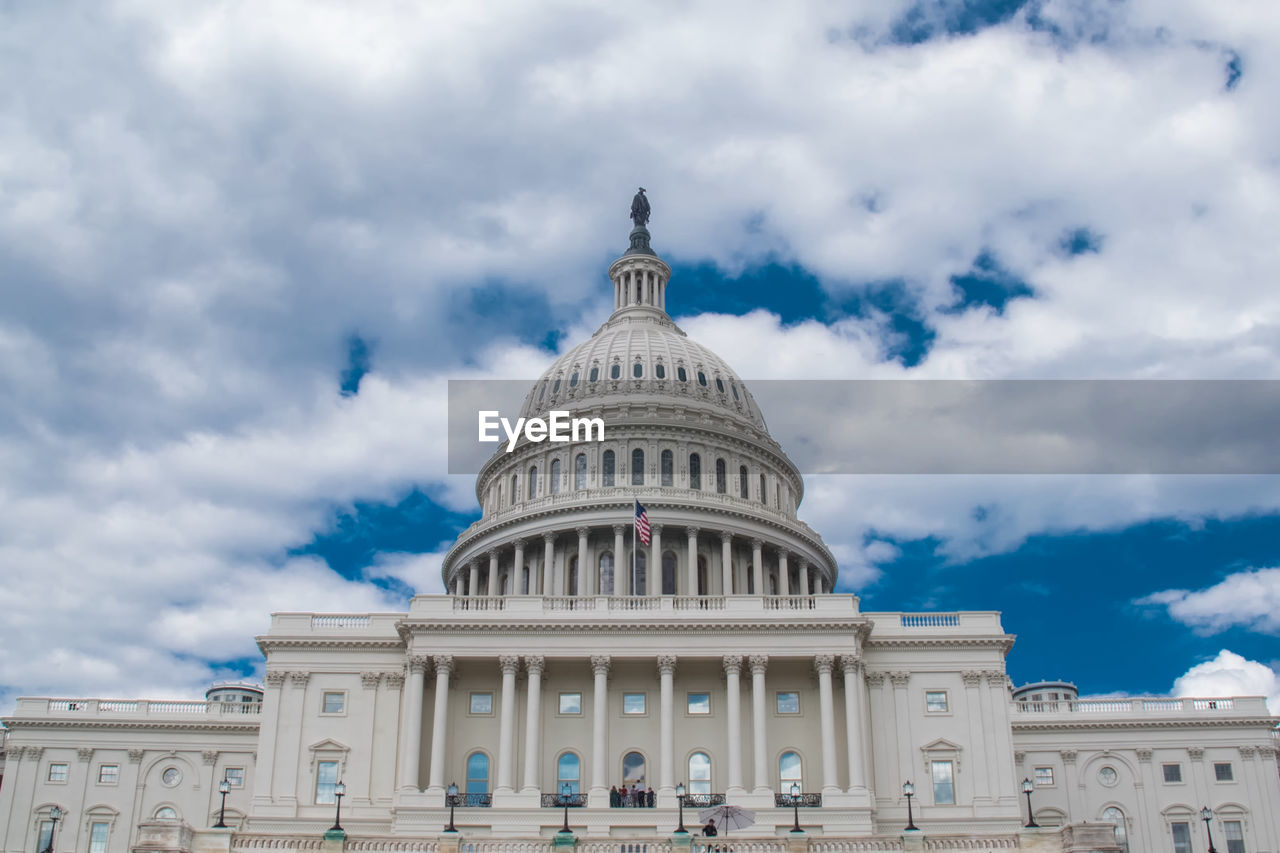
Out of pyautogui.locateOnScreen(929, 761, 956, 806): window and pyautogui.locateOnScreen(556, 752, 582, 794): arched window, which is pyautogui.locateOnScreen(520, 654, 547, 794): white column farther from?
pyautogui.locateOnScreen(929, 761, 956, 806): window

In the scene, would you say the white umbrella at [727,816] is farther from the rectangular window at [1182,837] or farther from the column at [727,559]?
the rectangular window at [1182,837]

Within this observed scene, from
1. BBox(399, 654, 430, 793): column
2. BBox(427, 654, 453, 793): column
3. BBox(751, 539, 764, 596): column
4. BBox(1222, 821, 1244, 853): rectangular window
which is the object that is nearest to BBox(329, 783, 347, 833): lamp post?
BBox(399, 654, 430, 793): column

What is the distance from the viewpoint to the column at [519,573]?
297ft

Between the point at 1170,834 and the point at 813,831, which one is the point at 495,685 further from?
the point at 1170,834

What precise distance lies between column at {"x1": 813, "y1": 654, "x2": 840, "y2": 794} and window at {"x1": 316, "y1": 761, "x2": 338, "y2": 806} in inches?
926

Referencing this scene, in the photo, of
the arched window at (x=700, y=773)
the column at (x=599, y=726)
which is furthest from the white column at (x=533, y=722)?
the arched window at (x=700, y=773)

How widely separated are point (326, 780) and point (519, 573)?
2853cm

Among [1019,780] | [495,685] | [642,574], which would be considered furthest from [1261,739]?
[495,685]

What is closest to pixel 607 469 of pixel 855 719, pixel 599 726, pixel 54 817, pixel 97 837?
pixel 599 726

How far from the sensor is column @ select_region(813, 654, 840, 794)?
2426 inches

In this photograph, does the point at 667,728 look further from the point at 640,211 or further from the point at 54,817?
the point at 640,211

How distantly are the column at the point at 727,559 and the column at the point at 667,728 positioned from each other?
22434 mm

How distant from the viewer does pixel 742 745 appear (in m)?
64.6

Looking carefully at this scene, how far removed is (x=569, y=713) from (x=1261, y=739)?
41.6 meters
